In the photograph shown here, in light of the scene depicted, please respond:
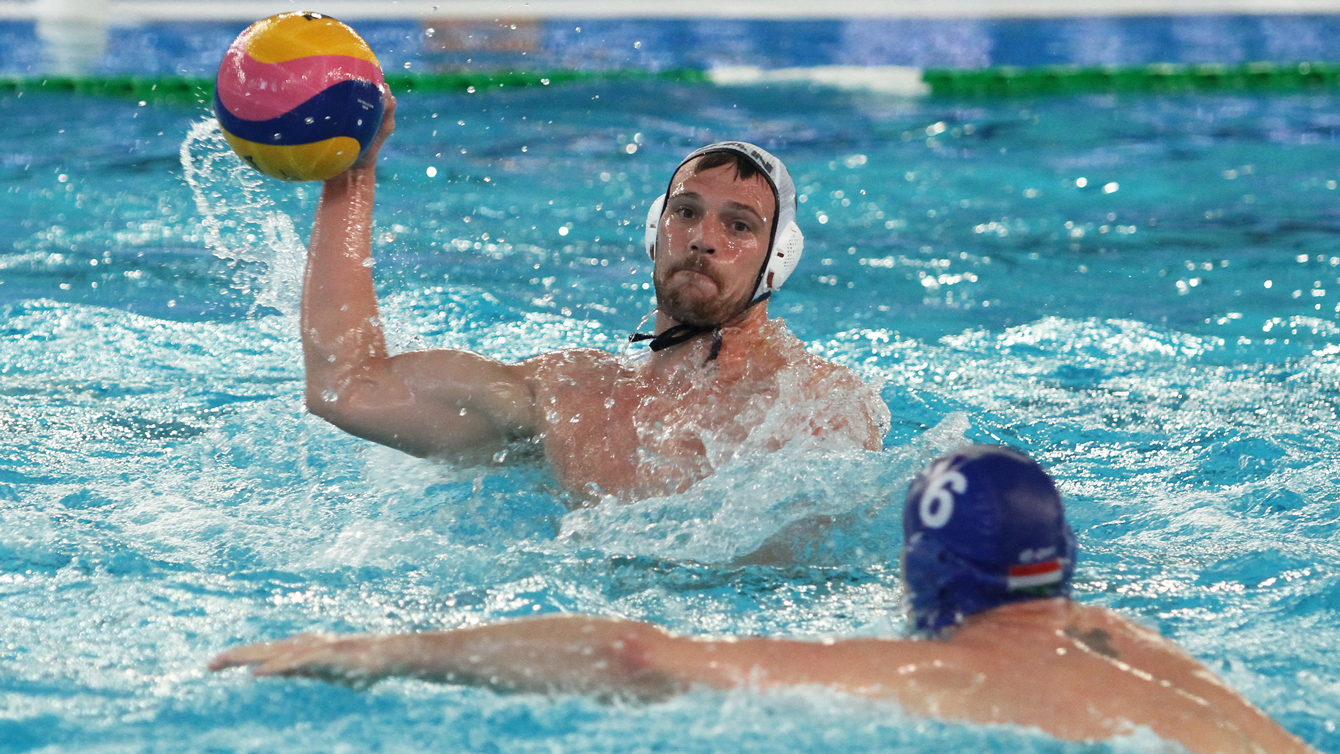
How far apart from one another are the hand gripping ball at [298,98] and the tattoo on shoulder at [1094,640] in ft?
5.75

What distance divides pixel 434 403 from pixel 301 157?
1.91ft

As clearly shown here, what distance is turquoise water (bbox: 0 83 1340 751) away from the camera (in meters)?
2.30

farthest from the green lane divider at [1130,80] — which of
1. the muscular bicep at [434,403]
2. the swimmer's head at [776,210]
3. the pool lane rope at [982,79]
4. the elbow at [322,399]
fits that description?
the elbow at [322,399]

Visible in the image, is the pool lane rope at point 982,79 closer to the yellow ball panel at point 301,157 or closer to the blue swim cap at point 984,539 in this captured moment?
the yellow ball panel at point 301,157

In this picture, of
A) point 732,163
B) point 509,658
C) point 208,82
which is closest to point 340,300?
point 732,163

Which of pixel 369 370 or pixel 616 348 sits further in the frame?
pixel 616 348

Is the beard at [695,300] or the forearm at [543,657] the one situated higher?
the beard at [695,300]

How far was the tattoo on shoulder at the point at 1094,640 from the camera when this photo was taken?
77.2 inches

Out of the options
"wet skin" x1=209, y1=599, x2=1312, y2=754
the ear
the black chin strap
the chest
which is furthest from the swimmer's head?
"wet skin" x1=209, y1=599, x2=1312, y2=754

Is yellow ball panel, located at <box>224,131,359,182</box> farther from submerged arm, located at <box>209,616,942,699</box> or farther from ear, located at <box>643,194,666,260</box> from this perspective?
submerged arm, located at <box>209,616,942,699</box>

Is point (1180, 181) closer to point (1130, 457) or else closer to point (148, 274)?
point (1130, 457)

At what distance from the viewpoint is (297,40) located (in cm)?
290

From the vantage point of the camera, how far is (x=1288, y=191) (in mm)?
6676

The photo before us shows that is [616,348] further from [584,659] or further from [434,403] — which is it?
[584,659]
